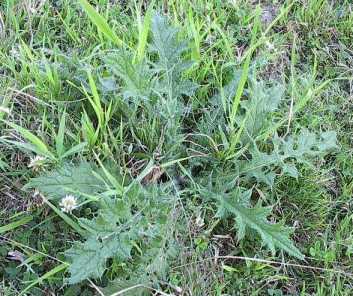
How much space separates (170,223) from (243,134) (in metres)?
0.43

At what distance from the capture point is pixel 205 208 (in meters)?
1.98

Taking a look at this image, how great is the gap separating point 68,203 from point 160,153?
356 millimetres

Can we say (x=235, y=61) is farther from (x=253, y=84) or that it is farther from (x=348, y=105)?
(x=348, y=105)

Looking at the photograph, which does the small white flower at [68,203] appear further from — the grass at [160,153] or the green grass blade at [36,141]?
the green grass blade at [36,141]

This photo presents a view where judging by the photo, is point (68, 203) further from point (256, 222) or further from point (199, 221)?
point (256, 222)

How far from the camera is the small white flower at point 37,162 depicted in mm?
1888

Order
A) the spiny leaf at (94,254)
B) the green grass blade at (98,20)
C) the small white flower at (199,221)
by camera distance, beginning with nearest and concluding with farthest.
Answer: the spiny leaf at (94,254)
the green grass blade at (98,20)
the small white flower at (199,221)

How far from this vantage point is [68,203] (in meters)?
1.83

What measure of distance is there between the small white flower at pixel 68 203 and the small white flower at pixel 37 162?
0.14m

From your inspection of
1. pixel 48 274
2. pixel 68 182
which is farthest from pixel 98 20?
pixel 48 274

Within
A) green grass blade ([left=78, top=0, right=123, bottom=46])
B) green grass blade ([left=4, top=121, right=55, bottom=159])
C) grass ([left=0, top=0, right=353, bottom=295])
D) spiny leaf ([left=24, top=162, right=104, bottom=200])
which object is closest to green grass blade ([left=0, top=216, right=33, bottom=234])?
grass ([left=0, top=0, right=353, bottom=295])

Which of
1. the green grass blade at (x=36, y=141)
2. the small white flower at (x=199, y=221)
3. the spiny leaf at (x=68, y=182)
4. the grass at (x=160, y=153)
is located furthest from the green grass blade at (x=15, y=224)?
the small white flower at (x=199, y=221)

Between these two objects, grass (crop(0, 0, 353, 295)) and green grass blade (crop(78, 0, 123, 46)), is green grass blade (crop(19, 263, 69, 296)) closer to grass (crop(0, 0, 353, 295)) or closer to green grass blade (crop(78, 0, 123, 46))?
grass (crop(0, 0, 353, 295))

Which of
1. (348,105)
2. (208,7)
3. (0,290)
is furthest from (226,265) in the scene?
(208,7)
